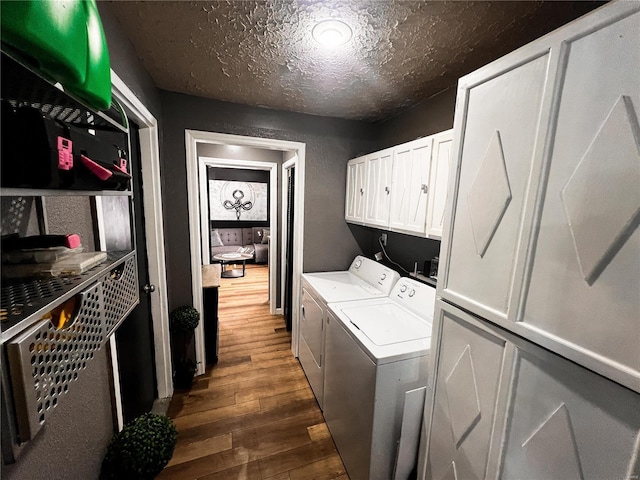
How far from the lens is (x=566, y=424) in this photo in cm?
69

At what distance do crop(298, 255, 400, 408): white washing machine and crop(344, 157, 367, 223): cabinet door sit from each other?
452 millimetres

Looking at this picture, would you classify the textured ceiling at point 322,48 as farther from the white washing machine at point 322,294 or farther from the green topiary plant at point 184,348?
the green topiary plant at point 184,348

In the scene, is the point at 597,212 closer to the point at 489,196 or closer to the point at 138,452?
the point at 489,196

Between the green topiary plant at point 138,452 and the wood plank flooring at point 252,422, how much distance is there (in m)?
0.61

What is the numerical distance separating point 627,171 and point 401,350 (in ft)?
3.50

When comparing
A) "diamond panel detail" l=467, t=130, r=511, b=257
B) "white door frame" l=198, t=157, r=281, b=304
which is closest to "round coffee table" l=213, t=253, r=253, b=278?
"white door frame" l=198, t=157, r=281, b=304

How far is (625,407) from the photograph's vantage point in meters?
0.59

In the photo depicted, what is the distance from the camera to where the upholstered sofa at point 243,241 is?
6074mm

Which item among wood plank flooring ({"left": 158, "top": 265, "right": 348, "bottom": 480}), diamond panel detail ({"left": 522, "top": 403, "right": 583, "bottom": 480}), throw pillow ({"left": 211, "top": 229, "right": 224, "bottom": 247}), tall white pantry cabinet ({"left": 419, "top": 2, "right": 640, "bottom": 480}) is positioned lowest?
wood plank flooring ({"left": 158, "top": 265, "right": 348, "bottom": 480})

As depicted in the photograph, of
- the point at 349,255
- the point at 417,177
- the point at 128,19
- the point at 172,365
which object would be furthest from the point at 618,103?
the point at 172,365

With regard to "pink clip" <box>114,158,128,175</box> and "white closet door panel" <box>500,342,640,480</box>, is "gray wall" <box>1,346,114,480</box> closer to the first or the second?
"pink clip" <box>114,158,128,175</box>

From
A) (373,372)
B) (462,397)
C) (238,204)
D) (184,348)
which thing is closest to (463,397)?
(462,397)

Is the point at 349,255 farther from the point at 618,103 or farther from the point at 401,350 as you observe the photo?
the point at 618,103

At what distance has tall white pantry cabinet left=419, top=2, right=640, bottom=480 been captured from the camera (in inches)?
22.8
